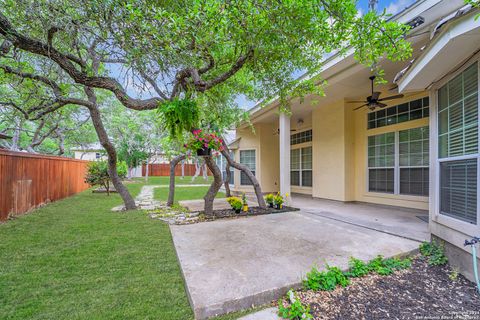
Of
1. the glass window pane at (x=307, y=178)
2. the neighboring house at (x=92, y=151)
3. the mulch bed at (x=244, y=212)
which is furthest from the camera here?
the neighboring house at (x=92, y=151)

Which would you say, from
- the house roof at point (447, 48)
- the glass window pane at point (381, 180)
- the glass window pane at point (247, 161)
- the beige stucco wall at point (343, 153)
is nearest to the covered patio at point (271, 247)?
the glass window pane at point (381, 180)

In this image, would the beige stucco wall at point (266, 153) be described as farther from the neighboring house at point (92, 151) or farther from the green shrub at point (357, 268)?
the neighboring house at point (92, 151)

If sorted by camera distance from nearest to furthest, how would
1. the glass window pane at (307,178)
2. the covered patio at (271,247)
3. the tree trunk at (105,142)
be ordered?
1. the covered patio at (271,247)
2. the tree trunk at (105,142)
3. the glass window pane at (307,178)

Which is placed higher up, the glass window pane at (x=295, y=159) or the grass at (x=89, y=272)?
the glass window pane at (x=295, y=159)

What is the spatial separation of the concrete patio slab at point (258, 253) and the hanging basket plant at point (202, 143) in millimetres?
1697

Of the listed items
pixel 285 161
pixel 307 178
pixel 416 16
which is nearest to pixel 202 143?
pixel 285 161

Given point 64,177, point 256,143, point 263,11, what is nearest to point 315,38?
point 263,11

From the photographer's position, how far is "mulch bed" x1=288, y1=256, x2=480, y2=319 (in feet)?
6.40

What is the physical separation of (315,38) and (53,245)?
565cm

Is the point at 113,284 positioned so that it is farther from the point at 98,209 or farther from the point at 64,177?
the point at 64,177

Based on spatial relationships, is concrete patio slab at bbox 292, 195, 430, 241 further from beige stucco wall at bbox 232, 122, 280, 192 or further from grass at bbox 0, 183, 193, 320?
grass at bbox 0, 183, 193, 320

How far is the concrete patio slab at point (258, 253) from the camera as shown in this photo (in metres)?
2.14

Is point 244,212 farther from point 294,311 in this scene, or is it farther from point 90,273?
point 294,311

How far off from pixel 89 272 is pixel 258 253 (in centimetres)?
226
